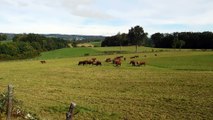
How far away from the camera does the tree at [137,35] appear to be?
117625 mm

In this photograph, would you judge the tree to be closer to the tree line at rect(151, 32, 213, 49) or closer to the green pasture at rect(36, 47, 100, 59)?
the green pasture at rect(36, 47, 100, 59)

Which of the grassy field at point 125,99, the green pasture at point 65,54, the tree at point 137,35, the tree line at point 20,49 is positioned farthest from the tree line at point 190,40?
the grassy field at point 125,99

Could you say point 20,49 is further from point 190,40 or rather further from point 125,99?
point 125,99

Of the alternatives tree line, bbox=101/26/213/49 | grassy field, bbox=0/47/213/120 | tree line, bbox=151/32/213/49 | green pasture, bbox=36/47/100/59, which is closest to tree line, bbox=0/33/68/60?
green pasture, bbox=36/47/100/59

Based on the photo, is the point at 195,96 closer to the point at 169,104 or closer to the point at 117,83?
the point at 169,104

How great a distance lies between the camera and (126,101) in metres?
20.5

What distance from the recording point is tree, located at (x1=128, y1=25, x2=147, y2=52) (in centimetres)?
11762

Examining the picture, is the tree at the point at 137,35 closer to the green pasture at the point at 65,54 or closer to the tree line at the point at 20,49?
the green pasture at the point at 65,54

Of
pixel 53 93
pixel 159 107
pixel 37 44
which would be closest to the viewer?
pixel 159 107

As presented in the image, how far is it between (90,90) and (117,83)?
14.0 ft

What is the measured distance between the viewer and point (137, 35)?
11869 centimetres

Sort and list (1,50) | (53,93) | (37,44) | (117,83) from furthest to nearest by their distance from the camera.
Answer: (37,44) < (1,50) < (117,83) < (53,93)

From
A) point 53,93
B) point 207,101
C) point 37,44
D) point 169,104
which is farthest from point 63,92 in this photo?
point 37,44

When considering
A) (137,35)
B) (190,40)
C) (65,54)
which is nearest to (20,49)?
(65,54)
